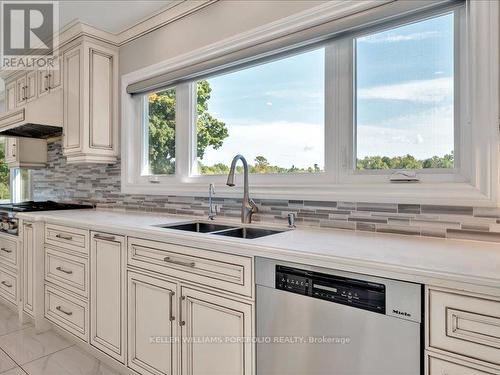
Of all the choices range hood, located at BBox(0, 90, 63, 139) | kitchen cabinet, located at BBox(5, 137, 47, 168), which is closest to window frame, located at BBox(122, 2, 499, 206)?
range hood, located at BBox(0, 90, 63, 139)

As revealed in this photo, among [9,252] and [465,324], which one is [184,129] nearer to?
[9,252]

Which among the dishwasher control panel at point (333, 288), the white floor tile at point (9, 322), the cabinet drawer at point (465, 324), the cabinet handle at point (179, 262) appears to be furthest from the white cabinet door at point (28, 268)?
the cabinet drawer at point (465, 324)

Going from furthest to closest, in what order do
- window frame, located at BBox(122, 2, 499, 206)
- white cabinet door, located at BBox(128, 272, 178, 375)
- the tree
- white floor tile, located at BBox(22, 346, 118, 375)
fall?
→ the tree < white floor tile, located at BBox(22, 346, 118, 375) < white cabinet door, located at BBox(128, 272, 178, 375) < window frame, located at BBox(122, 2, 499, 206)

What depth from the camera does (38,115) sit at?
296 cm

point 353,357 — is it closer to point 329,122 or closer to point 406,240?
point 406,240

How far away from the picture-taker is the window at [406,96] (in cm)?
149

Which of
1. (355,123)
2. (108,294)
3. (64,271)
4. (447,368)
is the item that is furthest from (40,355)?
(355,123)

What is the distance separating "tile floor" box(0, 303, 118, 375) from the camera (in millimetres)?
1958

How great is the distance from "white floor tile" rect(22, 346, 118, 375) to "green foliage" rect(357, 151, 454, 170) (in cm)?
193

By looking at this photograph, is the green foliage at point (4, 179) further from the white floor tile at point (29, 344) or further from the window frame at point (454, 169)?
the window frame at point (454, 169)

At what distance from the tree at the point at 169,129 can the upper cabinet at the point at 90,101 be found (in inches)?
16.3

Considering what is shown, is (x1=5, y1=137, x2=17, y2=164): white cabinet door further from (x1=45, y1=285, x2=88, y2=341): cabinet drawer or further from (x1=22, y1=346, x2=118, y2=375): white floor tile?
(x1=22, y1=346, x2=118, y2=375): white floor tile

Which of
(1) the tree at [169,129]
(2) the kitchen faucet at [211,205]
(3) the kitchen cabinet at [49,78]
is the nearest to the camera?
(2) the kitchen faucet at [211,205]

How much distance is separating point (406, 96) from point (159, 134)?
6.59 ft
